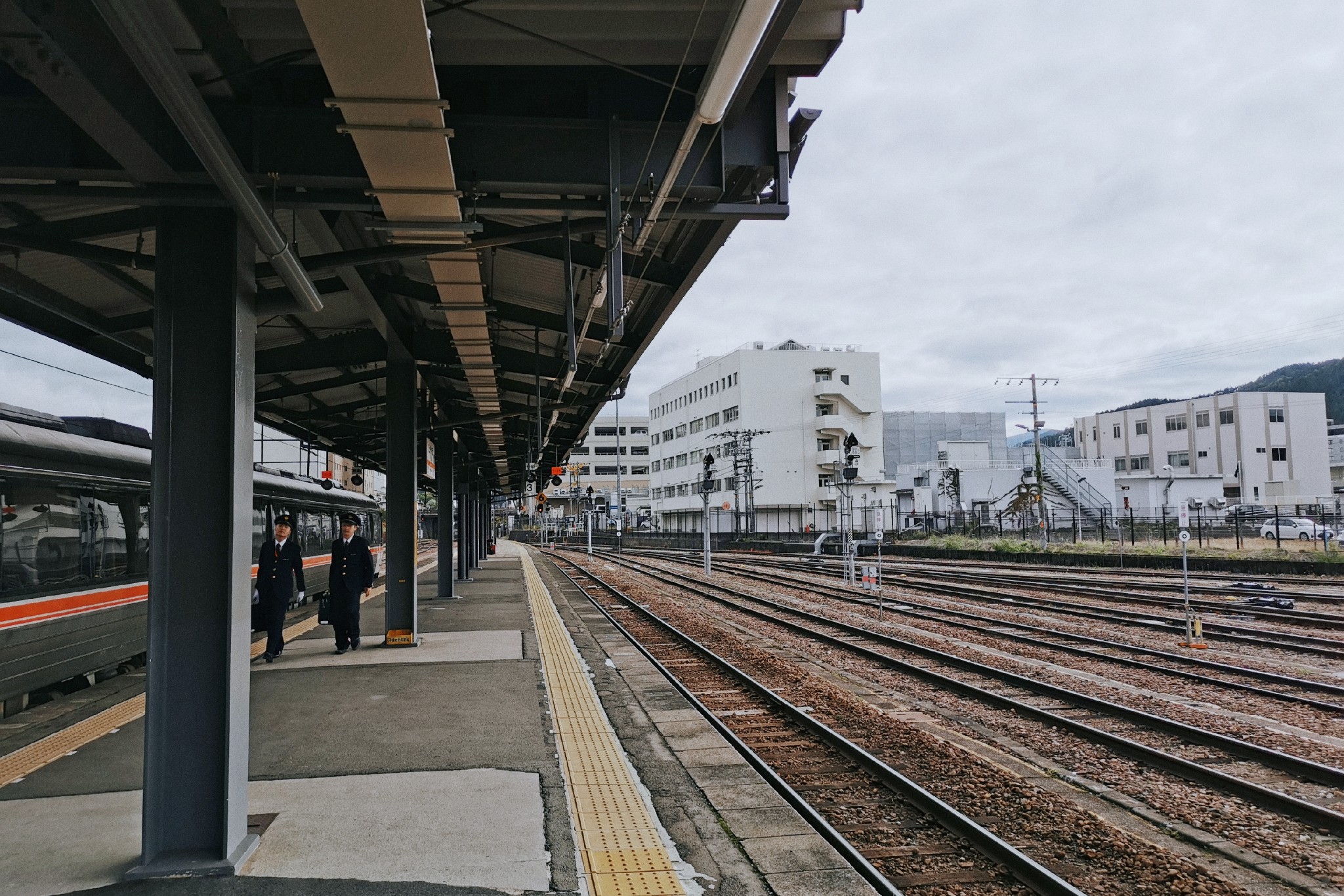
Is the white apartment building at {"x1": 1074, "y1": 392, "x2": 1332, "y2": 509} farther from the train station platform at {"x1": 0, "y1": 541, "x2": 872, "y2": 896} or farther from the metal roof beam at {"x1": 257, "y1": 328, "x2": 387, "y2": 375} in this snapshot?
the train station platform at {"x1": 0, "y1": 541, "x2": 872, "y2": 896}

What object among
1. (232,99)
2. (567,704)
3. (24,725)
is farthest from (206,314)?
(24,725)

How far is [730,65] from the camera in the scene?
375cm

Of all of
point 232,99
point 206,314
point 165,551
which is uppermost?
point 232,99

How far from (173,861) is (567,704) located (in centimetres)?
416

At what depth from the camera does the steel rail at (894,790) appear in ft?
15.6

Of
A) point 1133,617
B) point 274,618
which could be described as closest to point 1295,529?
point 1133,617

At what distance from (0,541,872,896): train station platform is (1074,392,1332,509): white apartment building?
60.4 metres

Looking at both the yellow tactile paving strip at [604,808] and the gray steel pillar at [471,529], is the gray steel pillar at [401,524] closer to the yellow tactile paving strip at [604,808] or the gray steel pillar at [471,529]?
the yellow tactile paving strip at [604,808]

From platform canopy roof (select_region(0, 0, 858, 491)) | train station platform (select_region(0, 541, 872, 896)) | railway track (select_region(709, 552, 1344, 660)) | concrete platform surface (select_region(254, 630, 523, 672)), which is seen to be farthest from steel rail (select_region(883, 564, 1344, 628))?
platform canopy roof (select_region(0, 0, 858, 491))

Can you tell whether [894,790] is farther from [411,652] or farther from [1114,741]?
[411,652]

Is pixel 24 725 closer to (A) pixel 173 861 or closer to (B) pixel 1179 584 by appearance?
(A) pixel 173 861

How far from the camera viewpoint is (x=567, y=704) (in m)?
8.20

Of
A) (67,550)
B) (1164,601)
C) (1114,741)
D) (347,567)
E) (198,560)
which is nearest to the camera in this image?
(198,560)

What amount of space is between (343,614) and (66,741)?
422 centimetres
